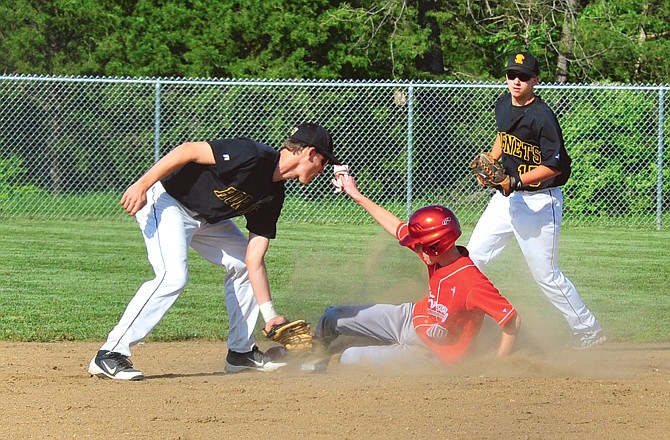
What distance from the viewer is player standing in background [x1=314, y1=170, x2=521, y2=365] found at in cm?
602

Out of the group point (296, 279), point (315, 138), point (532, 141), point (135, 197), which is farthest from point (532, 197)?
point (296, 279)

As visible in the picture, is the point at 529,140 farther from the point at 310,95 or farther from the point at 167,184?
the point at 310,95

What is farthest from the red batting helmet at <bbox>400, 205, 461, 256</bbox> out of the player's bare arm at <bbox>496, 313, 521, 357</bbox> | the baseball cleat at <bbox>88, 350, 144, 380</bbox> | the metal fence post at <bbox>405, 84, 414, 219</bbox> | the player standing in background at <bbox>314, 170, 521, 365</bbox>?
the metal fence post at <bbox>405, 84, 414, 219</bbox>

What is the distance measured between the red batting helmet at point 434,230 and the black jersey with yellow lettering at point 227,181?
0.89 meters

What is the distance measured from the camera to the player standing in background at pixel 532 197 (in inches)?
278

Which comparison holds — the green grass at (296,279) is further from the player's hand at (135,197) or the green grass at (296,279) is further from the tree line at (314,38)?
the tree line at (314,38)

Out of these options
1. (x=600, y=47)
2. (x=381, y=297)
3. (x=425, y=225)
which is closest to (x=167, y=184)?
(x=425, y=225)

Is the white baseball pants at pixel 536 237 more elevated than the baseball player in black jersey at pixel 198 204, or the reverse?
the baseball player in black jersey at pixel 198 204

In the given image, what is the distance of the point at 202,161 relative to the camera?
5938mm

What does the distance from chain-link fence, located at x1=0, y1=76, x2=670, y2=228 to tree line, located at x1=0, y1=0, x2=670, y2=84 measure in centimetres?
343

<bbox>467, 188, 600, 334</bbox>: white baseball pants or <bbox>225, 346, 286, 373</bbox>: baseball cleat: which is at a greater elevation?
<bbox>467, 188, 600, 334</bbox>: white baseball pants

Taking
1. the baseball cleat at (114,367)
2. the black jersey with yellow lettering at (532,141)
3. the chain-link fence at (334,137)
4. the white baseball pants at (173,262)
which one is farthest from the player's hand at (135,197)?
the chain-link fence at (334,137)

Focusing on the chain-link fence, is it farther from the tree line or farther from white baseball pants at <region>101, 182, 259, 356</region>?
white baseball pants at <region>101, 182, 259, 356</region>

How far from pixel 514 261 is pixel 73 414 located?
806 centimetres
